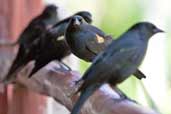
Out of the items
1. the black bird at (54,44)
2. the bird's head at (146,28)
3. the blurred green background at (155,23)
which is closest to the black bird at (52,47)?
the black bird at (54,44)

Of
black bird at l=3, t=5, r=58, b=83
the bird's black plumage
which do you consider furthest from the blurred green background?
black bird at l=3, t=5, r=58, b=83

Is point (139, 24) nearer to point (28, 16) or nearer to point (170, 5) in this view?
point (170, 5)

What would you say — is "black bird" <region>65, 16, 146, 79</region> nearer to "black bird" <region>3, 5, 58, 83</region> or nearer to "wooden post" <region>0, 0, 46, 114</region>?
"black bird" <region>3, 5, 58, 83</region>

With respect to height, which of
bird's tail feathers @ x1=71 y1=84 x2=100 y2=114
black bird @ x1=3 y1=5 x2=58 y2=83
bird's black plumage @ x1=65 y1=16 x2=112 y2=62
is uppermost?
bird's tail feathers @ x1=71 y1=84 x2=100 y2=114

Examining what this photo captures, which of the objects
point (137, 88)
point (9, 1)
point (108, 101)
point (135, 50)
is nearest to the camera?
point (108, 101)

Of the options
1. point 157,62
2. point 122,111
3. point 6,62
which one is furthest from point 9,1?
point 122,111

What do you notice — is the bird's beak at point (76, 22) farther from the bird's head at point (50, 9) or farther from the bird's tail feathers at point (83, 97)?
the bird's head at point (50, 9)

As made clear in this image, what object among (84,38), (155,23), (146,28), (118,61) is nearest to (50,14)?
(155,23)

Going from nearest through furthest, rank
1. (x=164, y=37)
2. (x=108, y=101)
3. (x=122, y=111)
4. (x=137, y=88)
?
1. (x=122, y=111)
2. (x=108, y=101)
3. (x=137, y=88)
4. (x=164, y=37)
